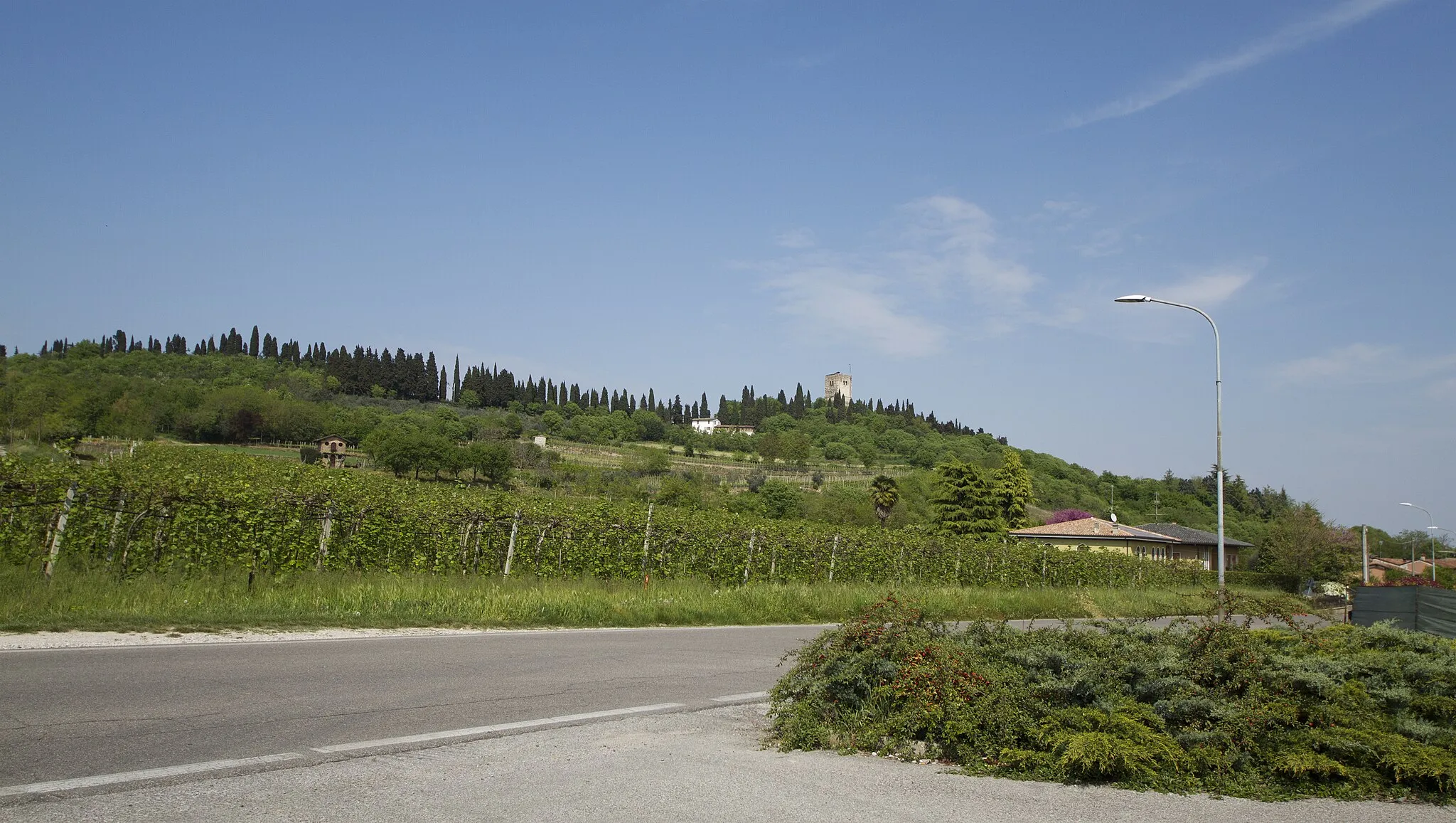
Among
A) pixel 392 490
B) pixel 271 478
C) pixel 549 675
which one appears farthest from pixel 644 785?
pixel 271 478

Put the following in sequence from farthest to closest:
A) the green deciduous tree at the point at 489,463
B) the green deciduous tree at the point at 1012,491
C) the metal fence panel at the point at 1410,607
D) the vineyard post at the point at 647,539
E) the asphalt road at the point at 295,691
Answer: the green deciduous tree at the point at 1012,491 → the green deciduous tree at the point at 489,463 → the vineyard post at the point at 647,539 → the metal fence panel at the point at 1410,607 → the asphalt road at the point at 295,691

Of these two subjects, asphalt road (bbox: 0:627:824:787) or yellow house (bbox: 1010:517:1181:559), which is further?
yellow house (bbox: 1010:517:1181:559)

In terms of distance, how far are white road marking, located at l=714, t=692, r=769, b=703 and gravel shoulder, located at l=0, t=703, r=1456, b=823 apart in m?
2.87

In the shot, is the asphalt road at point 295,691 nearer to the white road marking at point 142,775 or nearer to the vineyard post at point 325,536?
the white road marking at point 142,775

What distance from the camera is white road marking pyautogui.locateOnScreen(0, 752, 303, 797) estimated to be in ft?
17.6

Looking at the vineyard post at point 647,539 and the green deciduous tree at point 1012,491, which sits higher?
the green deciduous tree at point 1012,491

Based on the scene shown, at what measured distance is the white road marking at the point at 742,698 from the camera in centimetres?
1002

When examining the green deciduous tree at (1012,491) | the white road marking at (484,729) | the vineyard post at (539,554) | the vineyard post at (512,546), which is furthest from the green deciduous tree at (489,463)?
the white road marking at (484,729)

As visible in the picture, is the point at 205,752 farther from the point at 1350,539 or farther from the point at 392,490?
the point at 1350,539

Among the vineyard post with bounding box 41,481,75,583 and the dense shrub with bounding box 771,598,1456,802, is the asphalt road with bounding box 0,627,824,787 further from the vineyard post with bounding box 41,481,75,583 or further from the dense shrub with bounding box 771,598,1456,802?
the vineyard post with bounding box 41,481,75,583

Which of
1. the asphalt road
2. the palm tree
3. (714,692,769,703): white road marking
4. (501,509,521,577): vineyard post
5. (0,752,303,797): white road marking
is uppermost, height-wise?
the palm tree

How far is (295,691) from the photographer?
8688 millimetres

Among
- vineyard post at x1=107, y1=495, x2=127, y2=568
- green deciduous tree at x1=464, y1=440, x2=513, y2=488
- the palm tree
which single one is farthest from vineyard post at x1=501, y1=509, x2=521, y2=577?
the palm tree

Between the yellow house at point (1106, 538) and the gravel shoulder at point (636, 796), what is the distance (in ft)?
213
